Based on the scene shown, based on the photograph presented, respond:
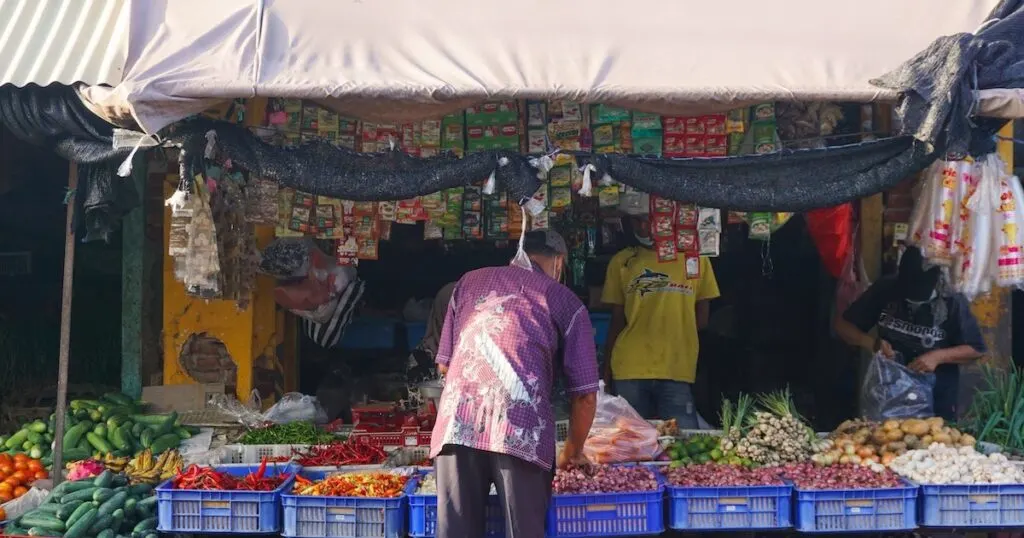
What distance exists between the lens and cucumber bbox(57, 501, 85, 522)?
5012 millimetres

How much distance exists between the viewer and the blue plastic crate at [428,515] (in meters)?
4.74

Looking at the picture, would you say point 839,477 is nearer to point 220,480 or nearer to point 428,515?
point 428,515

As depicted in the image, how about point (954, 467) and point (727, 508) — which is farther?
point (954, 467)

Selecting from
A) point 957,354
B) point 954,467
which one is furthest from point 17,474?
point 957,354

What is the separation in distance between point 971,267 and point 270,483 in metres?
3.96

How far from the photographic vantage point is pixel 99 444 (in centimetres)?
593

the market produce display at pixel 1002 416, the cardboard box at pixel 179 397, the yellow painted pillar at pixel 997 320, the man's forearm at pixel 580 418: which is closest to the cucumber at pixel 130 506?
the cardboard box at pixel 179 397

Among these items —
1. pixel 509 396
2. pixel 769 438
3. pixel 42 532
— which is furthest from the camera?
pixel 769 438

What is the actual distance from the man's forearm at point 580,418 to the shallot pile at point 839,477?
1212mm

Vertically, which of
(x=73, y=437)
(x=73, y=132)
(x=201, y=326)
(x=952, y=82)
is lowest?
(x=73, y=437)

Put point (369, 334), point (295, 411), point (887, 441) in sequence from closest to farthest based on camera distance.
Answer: point (887, 441), point (295, 411), point (369, 334)

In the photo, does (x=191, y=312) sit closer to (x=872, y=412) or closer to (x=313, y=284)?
(x=313, y=284)

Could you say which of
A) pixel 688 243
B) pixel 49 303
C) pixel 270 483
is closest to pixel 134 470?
pixel 270 483

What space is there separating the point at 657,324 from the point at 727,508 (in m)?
2.02
